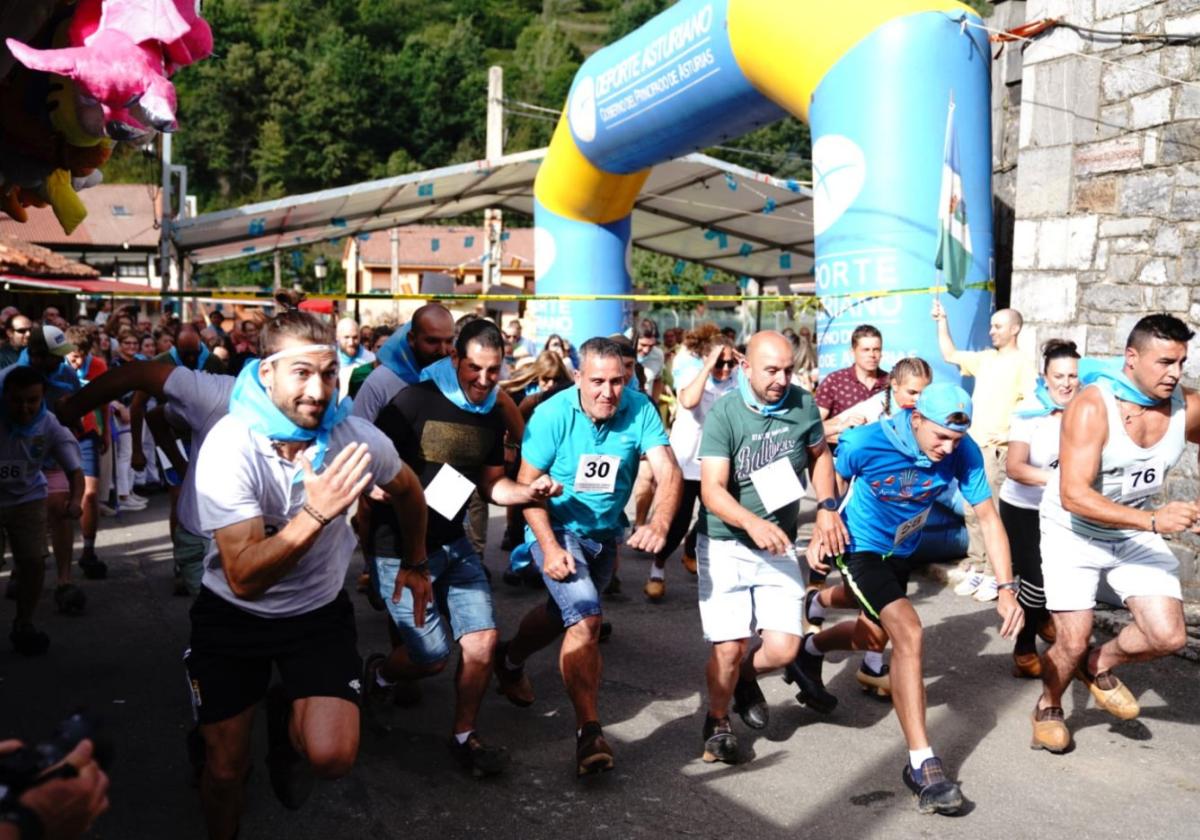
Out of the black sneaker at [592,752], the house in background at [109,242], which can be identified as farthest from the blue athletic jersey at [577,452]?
the house in background at [109,242]

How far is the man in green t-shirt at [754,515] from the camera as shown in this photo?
4.73 metres

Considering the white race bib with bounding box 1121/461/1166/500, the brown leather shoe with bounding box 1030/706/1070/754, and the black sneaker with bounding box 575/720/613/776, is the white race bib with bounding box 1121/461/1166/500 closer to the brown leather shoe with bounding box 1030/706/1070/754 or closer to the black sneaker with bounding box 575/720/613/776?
the brown leather shoe with bounding box 1030/706/1070/754

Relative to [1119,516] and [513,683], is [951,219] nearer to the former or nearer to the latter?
[1119,516]

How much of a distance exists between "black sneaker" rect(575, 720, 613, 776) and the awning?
1406 cm

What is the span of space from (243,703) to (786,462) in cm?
243

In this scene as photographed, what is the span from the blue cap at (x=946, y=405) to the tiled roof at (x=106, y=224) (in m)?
39.1

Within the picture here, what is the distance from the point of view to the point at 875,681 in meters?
5.54

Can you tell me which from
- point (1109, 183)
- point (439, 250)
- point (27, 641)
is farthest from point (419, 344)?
point (439, 250)

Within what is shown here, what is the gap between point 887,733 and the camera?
507 cm

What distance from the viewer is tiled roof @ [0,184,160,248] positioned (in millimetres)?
45156

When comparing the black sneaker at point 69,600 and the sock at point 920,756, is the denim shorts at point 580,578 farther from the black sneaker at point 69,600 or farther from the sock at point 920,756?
the black sneaker at point 69,600

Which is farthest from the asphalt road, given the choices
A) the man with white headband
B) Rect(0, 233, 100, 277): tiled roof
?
Rect(0, 233, 100, 277): tiled roof

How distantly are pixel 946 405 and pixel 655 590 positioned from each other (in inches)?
130

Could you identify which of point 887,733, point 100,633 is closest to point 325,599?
point 887,733
